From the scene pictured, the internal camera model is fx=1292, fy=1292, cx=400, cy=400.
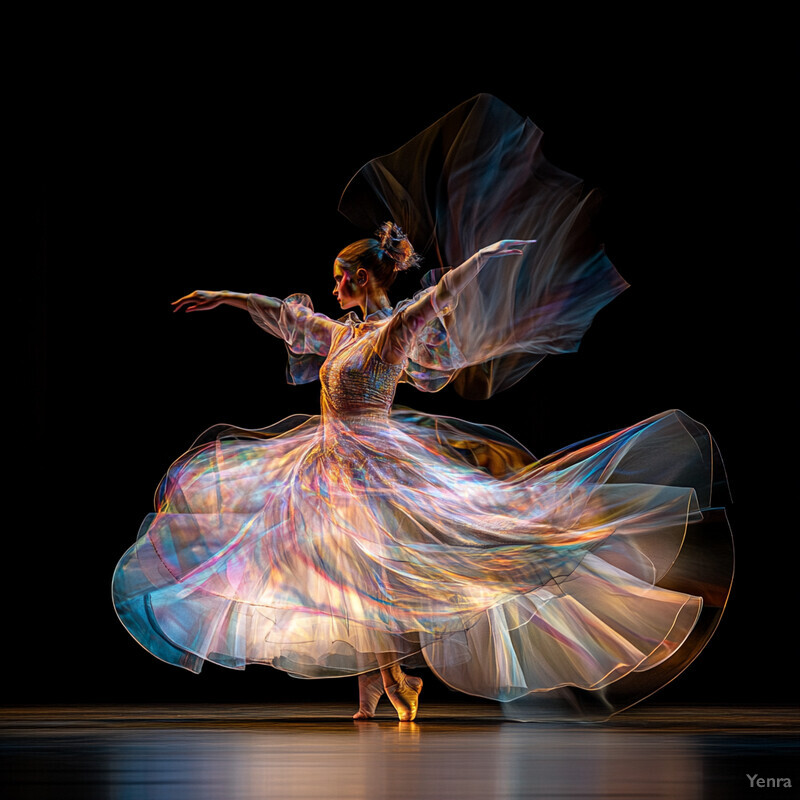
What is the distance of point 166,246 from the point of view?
14.5 feet

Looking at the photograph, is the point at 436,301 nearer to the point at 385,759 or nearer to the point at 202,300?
the point at 202,300

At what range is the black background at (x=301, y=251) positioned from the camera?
427cm

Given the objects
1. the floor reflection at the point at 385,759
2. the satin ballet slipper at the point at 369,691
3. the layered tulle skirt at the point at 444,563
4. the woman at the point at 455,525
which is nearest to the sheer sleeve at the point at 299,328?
the woman at the point at 455,525

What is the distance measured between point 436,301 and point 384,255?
0.39 meters

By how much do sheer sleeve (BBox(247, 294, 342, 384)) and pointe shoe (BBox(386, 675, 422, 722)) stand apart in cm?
81

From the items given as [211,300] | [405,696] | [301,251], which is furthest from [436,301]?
[301,251]

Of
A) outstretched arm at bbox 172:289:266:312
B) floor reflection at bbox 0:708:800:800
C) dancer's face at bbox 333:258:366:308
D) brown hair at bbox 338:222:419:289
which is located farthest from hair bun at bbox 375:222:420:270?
floor reflection at bbox 0:708:800:800

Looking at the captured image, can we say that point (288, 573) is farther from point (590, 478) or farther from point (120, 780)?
point (120, 780)

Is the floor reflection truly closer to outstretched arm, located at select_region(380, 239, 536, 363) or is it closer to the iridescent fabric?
the iridescent fabric

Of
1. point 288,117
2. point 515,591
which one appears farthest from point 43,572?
point 515,591

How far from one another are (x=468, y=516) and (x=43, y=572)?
1974 millimetres

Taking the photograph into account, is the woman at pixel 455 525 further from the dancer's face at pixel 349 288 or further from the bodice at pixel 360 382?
the dancer's face at pixel 349 288

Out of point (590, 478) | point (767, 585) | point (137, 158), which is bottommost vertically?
point (767, 585)

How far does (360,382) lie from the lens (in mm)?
3039
